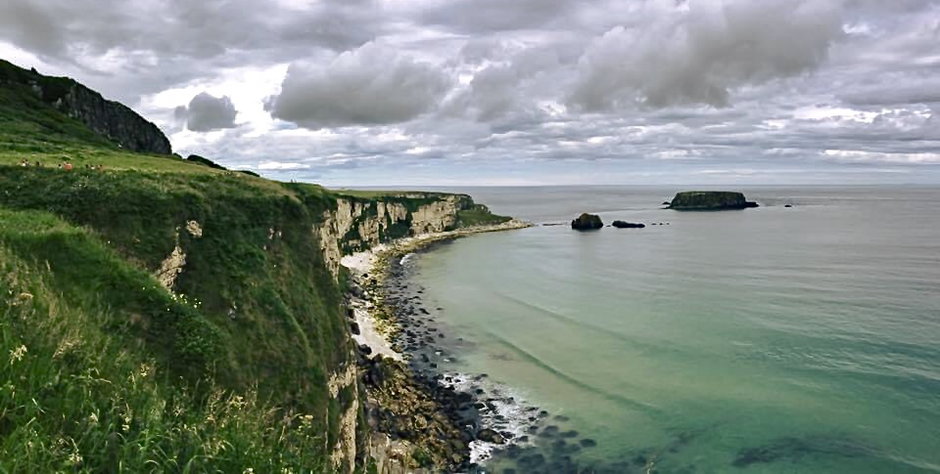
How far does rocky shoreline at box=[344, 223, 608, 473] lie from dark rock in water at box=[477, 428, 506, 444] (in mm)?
55

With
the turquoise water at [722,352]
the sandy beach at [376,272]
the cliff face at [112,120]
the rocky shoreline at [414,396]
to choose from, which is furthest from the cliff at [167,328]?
the cliff face at [112,120]

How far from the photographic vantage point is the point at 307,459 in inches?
379

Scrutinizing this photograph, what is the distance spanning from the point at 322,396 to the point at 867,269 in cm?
8179

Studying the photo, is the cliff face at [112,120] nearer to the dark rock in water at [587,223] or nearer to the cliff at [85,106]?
the cliff at [85,106]

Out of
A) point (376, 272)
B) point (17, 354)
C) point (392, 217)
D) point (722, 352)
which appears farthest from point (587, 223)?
point (17, 354)

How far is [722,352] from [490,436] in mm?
23799

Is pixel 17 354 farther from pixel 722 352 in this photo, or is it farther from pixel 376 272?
pixel 376 272

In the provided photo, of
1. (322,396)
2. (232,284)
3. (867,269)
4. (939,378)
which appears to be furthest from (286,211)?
(867,269)

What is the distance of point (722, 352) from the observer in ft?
154

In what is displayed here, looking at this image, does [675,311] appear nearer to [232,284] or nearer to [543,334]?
[543,334]

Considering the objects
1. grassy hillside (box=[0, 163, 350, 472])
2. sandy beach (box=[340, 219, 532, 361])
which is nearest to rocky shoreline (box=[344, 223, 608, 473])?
sandy beach (box=[340, 219, 532, 361])

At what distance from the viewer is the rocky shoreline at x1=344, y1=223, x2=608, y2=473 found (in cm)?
3083

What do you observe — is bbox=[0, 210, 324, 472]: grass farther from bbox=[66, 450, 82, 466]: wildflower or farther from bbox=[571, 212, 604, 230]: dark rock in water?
bbox=[571, 212, 604, 230]: dark rock in water

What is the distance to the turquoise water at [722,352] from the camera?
31.8m
